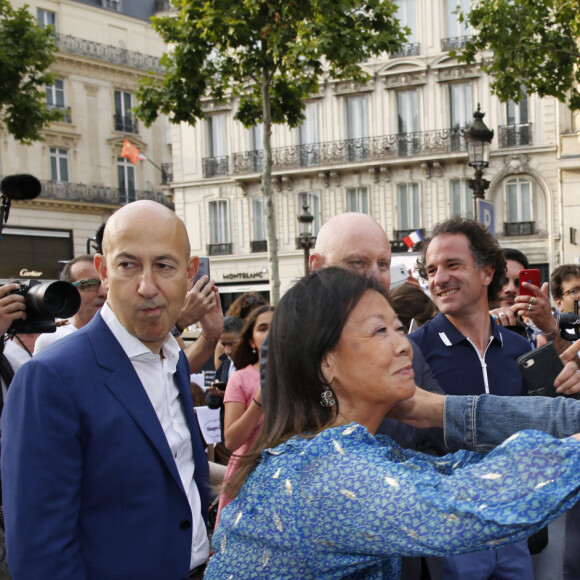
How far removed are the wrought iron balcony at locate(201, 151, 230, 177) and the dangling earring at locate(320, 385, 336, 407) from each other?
30.3 metres

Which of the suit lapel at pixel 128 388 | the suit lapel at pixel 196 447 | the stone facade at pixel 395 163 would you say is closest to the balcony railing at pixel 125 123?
the stone facade at pixel 395 163

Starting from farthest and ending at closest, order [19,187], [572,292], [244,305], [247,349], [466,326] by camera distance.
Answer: [244,305] < [572,292] < [247,349] < [19,187] < [466,326]

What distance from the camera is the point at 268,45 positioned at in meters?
15.8

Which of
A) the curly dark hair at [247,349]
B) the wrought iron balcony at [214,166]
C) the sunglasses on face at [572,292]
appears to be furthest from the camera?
the wrought iron balcony at [214,166]

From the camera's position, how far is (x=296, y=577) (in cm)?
168

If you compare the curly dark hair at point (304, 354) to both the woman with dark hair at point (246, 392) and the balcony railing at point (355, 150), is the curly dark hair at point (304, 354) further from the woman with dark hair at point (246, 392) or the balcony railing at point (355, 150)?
the balcony railing at point (355, 150)

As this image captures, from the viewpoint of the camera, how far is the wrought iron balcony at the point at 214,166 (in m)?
31.7

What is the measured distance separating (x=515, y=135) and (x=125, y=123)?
→ 20.0m

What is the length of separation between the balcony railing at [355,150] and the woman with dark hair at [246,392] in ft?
78.3

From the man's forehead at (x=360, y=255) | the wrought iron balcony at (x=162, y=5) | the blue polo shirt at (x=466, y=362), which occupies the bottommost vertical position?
the blue polo shirt at (x=466, y=362)

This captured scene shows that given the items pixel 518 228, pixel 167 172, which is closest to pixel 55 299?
pixel 518 228

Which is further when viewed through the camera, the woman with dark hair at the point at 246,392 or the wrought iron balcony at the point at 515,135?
the wrought iron balcony at the point at 515,135

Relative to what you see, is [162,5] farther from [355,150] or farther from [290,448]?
[290,448]

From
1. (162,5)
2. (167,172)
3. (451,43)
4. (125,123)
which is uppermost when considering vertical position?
(162,5)
